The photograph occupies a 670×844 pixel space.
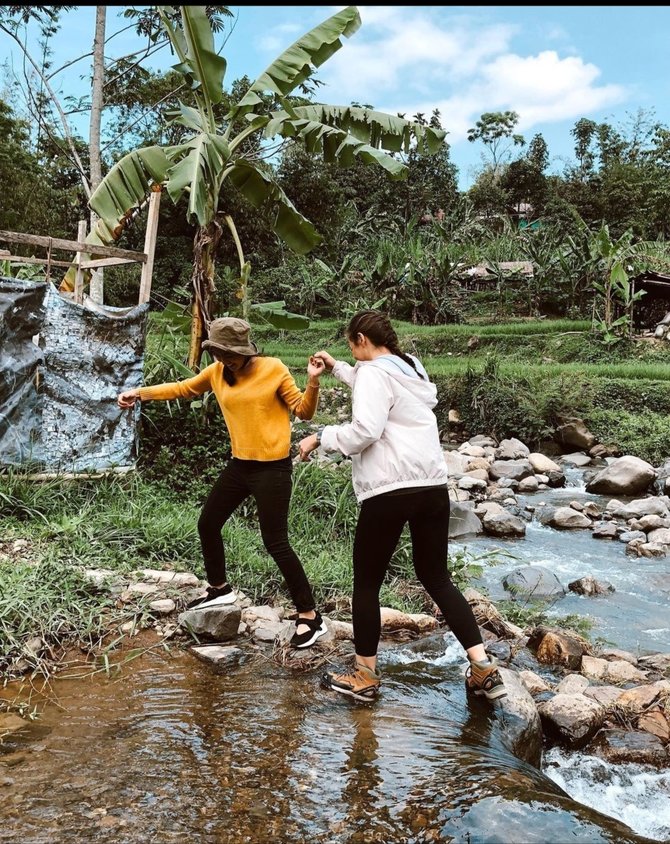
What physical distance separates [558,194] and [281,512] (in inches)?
1196

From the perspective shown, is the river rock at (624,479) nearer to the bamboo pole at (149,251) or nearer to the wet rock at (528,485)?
the wet rock at (528,485)

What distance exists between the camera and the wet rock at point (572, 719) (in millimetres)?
3309

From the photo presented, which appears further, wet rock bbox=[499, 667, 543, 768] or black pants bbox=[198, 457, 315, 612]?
black pants bbox=[198, 457, 315, 612]

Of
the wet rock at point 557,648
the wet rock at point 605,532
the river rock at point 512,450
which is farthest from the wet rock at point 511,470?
the wet rock at point 557,648

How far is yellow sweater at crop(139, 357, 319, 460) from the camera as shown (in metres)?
3.45

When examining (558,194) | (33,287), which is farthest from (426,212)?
(33,287)

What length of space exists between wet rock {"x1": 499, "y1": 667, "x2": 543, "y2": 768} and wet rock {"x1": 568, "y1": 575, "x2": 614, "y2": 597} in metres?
3.32

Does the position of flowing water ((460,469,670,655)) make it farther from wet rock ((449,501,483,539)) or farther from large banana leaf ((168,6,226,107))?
large banana leaf ((168,6,226,107))

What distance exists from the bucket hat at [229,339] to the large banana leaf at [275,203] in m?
3.22

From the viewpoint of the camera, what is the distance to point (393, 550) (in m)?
3.03

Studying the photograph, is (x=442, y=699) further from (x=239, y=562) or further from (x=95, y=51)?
(x=95, y=51)

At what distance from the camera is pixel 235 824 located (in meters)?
2.25

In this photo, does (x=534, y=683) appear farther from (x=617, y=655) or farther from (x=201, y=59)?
(x=201, y=59)

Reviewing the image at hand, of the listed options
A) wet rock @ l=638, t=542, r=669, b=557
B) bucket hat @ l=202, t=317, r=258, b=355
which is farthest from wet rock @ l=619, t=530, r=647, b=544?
bucket hat @ l=202, t=317, r=258, b=355
